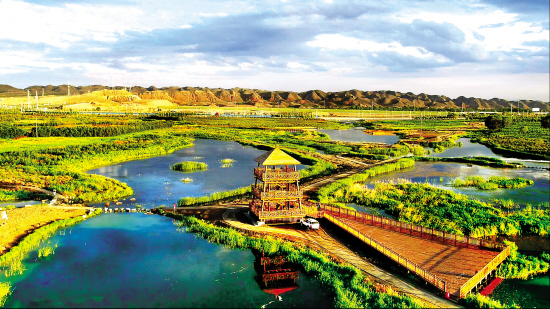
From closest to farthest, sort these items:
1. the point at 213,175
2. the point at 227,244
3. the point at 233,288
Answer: the point at 233,288 < the point at 227,244 < the point at 213,175

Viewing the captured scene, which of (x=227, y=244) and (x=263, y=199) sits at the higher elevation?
(x=263, y=199)

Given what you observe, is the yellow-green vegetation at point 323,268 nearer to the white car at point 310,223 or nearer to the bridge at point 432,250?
the bridge at point 432,250

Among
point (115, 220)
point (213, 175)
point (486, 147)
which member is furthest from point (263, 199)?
point (486, 147)

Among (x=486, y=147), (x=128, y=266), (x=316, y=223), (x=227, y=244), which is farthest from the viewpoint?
(x=486, y=147)

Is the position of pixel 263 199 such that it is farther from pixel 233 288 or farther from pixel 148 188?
pixel 148 188

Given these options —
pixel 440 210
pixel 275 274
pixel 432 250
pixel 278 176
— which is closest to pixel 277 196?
pixel 278 176

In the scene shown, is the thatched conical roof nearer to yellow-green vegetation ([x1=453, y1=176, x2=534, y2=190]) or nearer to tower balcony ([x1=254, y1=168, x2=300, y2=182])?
tower balcony ([x1=254, y1=168, x2=300, y2=182])

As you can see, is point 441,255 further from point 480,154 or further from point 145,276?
point 480,154

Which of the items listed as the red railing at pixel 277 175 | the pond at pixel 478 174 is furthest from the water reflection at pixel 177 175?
the pond at pixel 478 174
